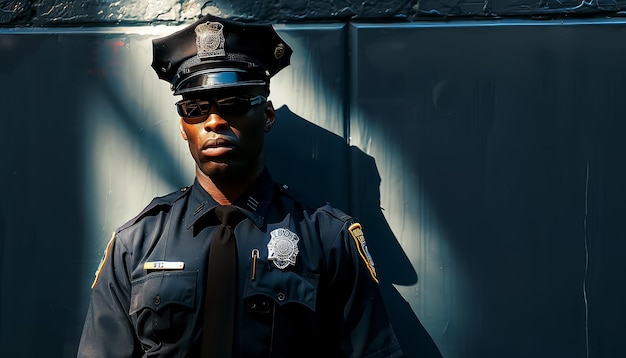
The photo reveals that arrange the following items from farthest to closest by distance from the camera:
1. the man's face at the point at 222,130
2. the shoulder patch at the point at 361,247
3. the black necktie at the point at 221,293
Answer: the shoulder patch at the point at 361,247 < the man's face at the point at 222,130 < the black necktie at the point at 221,293

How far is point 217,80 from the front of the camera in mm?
2605

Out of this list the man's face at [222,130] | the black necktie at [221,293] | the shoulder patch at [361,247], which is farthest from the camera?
the shoulder patch at [361,247]

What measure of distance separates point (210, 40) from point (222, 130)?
0.33 m

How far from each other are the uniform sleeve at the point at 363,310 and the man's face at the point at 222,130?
47 centimetres

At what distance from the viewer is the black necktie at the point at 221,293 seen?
250 centimetres

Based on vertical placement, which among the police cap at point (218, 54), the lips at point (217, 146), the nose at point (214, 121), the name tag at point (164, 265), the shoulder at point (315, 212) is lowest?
the name tag at point (164, 265)

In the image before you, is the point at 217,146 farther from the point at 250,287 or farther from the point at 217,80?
the point at 250,287

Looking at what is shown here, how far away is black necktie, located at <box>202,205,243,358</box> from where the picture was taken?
250 centimetres

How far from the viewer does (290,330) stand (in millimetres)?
2566

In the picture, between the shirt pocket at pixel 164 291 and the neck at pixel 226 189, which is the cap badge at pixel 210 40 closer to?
the neck at pixel 226 189

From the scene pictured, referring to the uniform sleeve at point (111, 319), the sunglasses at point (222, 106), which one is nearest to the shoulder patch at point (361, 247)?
the sunglasses at point (222, 106)

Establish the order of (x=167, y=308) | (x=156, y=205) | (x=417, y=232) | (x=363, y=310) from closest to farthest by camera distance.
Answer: (x=167, y=308) → (x=363, y=310) → (x=156, y=205) → (x=417, y=232)

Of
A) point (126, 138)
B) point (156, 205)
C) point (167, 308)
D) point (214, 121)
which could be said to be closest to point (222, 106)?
point (214, 121)

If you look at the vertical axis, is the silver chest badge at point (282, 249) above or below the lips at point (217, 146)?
below
